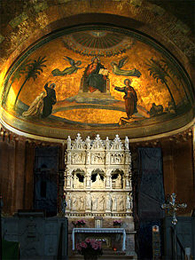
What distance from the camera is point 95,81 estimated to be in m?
22.0

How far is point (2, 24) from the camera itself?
16.7m

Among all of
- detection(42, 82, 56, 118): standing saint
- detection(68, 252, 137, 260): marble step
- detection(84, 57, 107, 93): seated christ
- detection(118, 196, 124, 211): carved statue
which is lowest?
detection(68, 252, 137, 260): marble step

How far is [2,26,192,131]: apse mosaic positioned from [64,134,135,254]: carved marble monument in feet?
8.49

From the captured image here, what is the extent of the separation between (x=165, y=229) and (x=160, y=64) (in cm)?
796

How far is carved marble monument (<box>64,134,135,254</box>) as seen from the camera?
1933 cm

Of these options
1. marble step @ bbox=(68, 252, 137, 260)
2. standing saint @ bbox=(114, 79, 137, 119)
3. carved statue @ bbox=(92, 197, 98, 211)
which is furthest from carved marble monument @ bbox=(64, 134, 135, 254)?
standing saint @ bbox=(114, 79, 137, 119)

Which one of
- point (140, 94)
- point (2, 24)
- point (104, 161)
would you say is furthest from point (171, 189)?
point (2, 24)

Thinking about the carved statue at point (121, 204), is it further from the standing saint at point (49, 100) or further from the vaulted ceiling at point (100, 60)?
the standing saint at point (49, 100)

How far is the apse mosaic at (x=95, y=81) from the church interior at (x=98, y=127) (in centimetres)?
6

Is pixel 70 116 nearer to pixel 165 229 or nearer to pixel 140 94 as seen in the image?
pixel 140 94

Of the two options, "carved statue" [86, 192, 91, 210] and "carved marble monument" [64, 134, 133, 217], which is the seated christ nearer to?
"carved marble monument" [64, 134, 133, 217]

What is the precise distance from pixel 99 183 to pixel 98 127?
392 cm

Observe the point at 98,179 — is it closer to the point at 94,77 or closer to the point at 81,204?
the point at 81,204

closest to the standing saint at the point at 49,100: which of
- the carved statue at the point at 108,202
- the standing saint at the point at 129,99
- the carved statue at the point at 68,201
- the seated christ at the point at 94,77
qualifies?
Result: the seated christ at the point at 94,77
